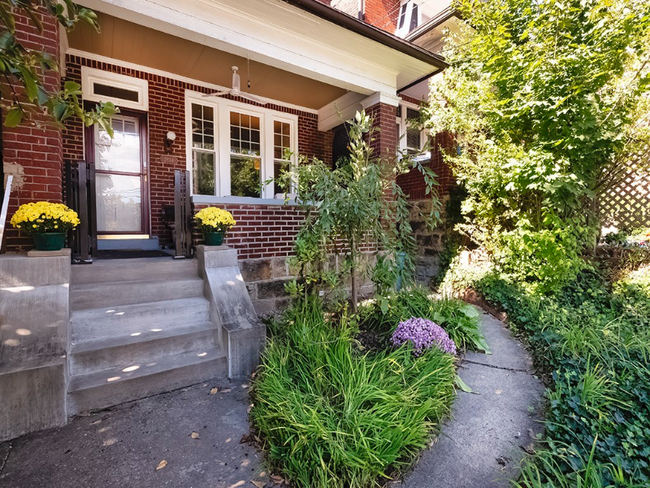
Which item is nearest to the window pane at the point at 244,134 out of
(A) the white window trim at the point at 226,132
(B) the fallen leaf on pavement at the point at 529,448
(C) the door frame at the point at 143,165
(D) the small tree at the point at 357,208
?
(A) the white window trim at the point at 226,132

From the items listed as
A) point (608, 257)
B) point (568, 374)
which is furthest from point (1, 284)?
point (608, 257)

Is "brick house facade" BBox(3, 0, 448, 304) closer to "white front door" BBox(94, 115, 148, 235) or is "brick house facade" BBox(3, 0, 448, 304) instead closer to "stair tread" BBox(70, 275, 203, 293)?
→ "white front door" BBox(94, 115, 148, 235)

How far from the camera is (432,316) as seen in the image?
3484 millimetres

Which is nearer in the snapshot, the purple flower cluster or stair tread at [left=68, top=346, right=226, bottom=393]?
stair tread at [left=68, top=346, right=226, bottom=393]

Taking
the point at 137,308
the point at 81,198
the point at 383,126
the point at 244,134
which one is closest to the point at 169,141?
the point at 244,134

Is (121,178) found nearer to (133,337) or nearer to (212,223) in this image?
(212,223)

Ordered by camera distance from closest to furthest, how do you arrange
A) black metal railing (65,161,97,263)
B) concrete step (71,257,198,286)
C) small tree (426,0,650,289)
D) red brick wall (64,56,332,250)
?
concrete step (71,257,198,286)
black metal railing (65,161,97,263)
small tree (426,0,650,289)
red brick wall (64,56,332,250)

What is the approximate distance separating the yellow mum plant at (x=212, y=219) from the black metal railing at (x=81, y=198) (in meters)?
1.02

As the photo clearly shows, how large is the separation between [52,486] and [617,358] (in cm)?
401

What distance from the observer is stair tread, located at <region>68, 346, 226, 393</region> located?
7.77ft

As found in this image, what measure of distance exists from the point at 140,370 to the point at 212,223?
158 cm

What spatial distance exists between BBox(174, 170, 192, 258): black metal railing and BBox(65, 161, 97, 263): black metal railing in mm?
785

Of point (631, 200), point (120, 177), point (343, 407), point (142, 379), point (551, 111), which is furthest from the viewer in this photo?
point (120, 177)

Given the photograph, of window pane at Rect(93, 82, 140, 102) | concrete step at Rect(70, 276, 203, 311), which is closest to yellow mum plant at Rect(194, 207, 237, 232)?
concrete step at Rect(70, 276, 203, 311)
